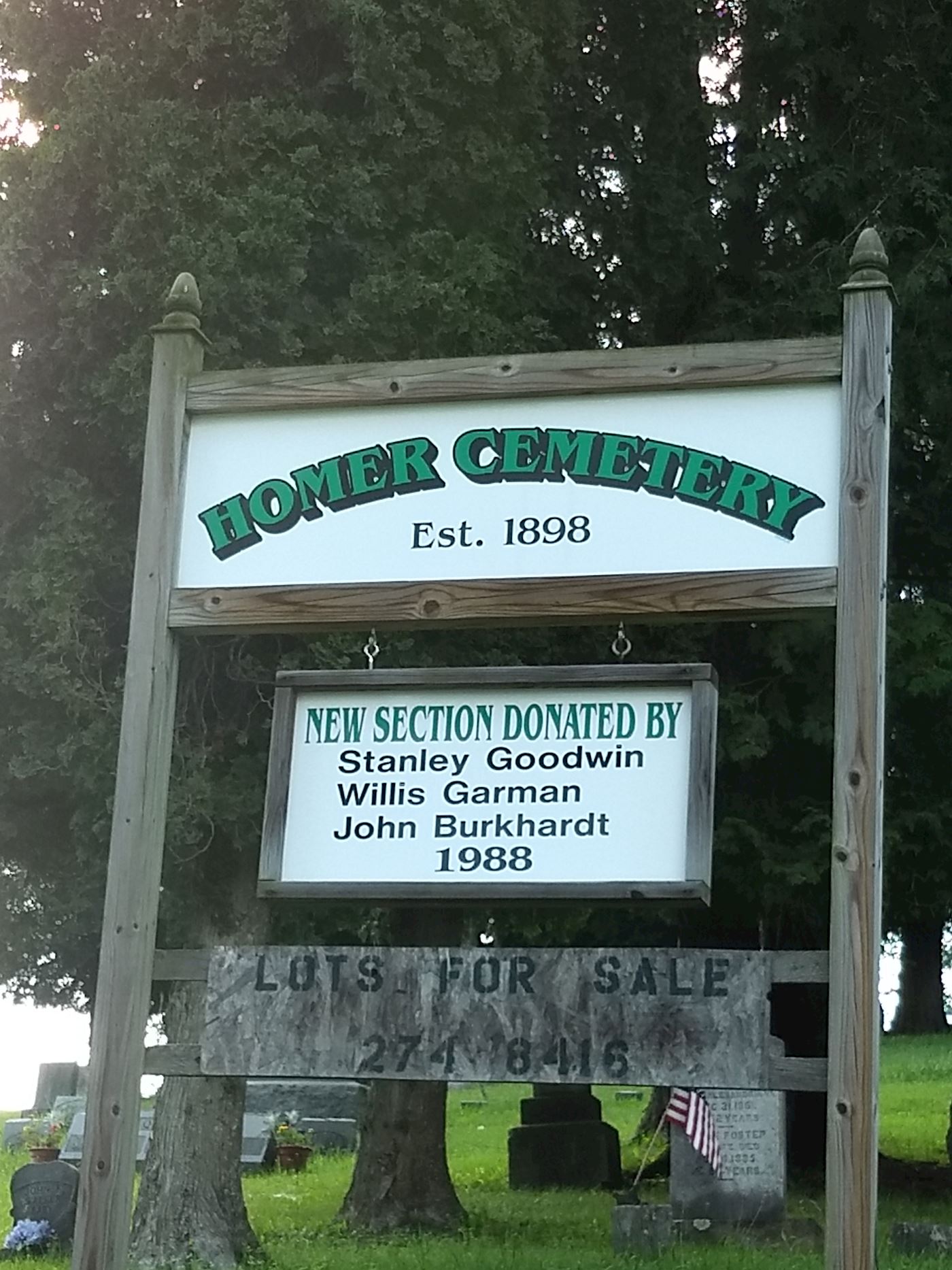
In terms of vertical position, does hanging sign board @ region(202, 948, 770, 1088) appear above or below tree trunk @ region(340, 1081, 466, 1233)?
above

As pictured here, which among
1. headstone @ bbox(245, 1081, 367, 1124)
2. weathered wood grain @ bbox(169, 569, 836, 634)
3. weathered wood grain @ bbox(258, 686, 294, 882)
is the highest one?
weathered wood grain @ bbox(169, 569, 836, 634)

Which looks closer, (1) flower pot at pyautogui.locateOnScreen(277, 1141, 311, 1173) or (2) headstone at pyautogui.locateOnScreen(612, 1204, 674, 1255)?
(2) headstone at pyautogui.locateOnScreen(612, 1204, 674, 1255)

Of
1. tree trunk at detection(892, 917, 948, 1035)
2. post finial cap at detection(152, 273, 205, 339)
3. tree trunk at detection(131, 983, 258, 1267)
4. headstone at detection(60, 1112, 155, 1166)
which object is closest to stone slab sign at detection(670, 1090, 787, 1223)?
tree trunk at detection(131, 983, 258, 1267)

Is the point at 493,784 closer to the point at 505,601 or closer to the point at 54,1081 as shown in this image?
the point at 505,601

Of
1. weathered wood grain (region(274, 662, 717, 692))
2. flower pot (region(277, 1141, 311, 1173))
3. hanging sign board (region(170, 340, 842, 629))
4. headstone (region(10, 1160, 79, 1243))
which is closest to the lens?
weathered wood grain (region(274, 662, 717, 692))

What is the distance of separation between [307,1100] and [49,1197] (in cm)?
871

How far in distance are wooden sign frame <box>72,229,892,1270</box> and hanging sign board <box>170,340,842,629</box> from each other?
0.04 feet

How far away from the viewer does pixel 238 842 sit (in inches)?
447

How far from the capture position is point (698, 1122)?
13055 mm

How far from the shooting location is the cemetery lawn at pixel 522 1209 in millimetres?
10406

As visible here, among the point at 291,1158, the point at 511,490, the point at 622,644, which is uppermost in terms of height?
the point at 511,490

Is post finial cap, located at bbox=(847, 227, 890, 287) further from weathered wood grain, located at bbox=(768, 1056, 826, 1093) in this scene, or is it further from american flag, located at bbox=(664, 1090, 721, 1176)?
american flag, located at bbox=(664, 1090, 721, 1176)

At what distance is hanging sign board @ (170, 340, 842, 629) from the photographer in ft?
17.4

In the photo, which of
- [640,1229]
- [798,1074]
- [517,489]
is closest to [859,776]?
[798,1074]
